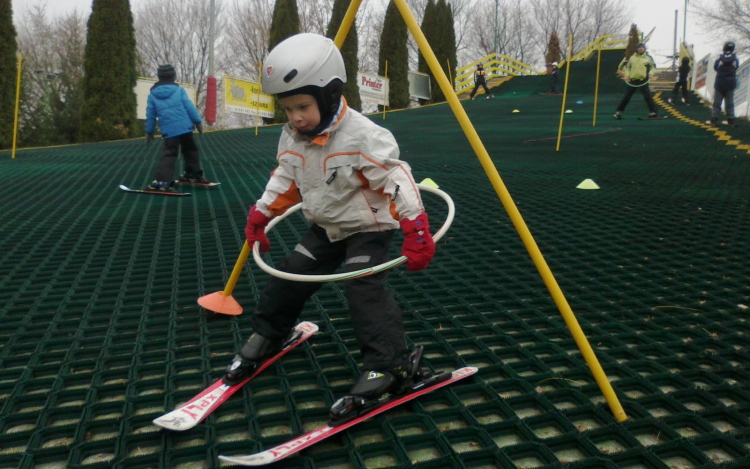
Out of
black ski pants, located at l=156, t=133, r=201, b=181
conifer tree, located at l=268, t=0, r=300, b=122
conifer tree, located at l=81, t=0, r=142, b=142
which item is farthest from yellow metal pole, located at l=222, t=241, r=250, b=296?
conifer tree, located at l=268, t=0, r=300, b=122

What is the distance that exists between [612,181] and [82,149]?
438 inches

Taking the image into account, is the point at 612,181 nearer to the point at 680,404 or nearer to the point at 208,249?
the point at 208,249

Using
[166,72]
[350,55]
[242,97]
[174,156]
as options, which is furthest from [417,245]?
[350,55]

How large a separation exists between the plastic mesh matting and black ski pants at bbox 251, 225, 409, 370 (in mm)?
246

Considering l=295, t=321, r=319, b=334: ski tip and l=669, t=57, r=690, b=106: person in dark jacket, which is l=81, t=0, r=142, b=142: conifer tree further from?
l=295, t=321, r=319, b=334: ski tip

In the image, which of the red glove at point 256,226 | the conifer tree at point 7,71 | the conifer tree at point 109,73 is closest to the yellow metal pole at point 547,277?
the red glove at point 256,226

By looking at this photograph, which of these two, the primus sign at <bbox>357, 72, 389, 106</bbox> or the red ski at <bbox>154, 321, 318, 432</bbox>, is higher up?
the primus sign at <bbox>357, 72, 389, 106</bbox>

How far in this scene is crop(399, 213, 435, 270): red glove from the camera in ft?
7.20

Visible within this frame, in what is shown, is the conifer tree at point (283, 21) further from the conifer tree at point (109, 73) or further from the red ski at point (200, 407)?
the red ski at point (200, 407)

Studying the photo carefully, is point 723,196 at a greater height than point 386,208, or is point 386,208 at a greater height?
point 386,208

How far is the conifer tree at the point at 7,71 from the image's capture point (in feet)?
57.8

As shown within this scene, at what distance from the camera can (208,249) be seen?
15.8 ft

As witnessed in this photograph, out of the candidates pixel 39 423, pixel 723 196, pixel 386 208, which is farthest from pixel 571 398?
pixel 723 196

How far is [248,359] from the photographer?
A: 103 inches
